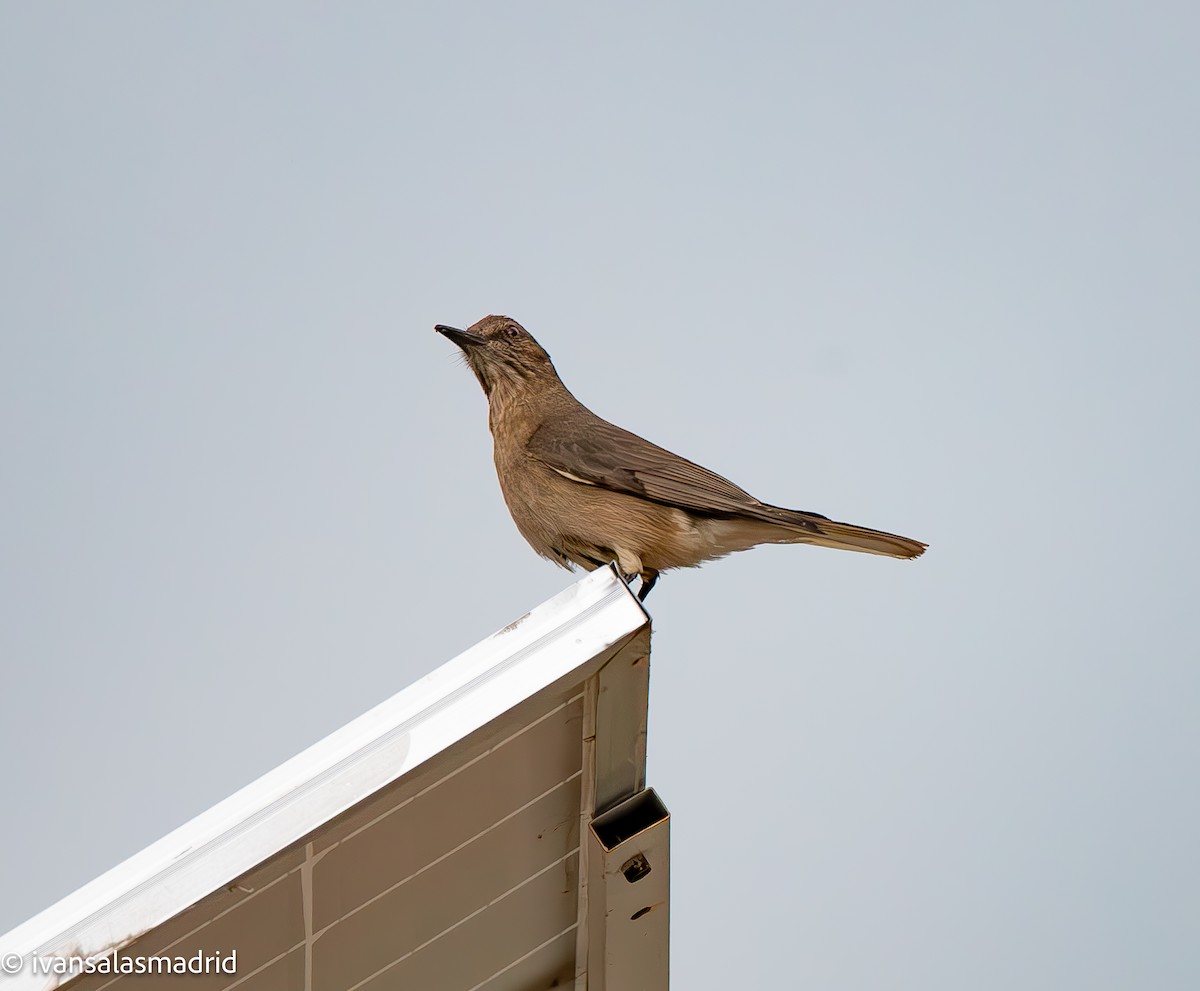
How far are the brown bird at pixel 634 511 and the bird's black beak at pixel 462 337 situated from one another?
1.82 ft

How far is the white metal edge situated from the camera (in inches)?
102

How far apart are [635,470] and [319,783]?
283cm

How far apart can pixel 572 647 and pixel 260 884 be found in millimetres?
878

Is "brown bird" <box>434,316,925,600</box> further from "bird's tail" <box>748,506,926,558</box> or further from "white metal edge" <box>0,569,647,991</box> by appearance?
"white metal edge" <box>0,569,647,991</box>

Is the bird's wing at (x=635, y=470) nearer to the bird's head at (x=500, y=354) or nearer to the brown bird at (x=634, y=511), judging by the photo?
the brown bird at (x=634, y=511)

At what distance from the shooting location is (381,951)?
10.9 ft

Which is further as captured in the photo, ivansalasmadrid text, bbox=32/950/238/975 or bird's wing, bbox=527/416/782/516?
bird's wing, bbox=527/416/782/516

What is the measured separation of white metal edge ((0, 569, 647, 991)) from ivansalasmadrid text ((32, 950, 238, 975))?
2 centimetres

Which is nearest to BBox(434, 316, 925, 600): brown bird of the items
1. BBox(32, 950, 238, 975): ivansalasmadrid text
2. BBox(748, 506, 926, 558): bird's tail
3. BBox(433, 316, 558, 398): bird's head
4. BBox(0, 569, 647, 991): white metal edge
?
BBox(748, 506, 926, 558): bird's tail

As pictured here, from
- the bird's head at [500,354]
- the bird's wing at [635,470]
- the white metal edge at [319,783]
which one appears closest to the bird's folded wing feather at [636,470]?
the bird's wing at [635,470]

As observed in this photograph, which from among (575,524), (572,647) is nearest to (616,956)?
(572,647)

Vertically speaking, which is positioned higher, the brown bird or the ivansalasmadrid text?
the brown bird

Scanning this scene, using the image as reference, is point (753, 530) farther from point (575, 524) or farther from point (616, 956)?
point (616, 956)

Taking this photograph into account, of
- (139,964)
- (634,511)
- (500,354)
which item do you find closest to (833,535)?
(634,511)
